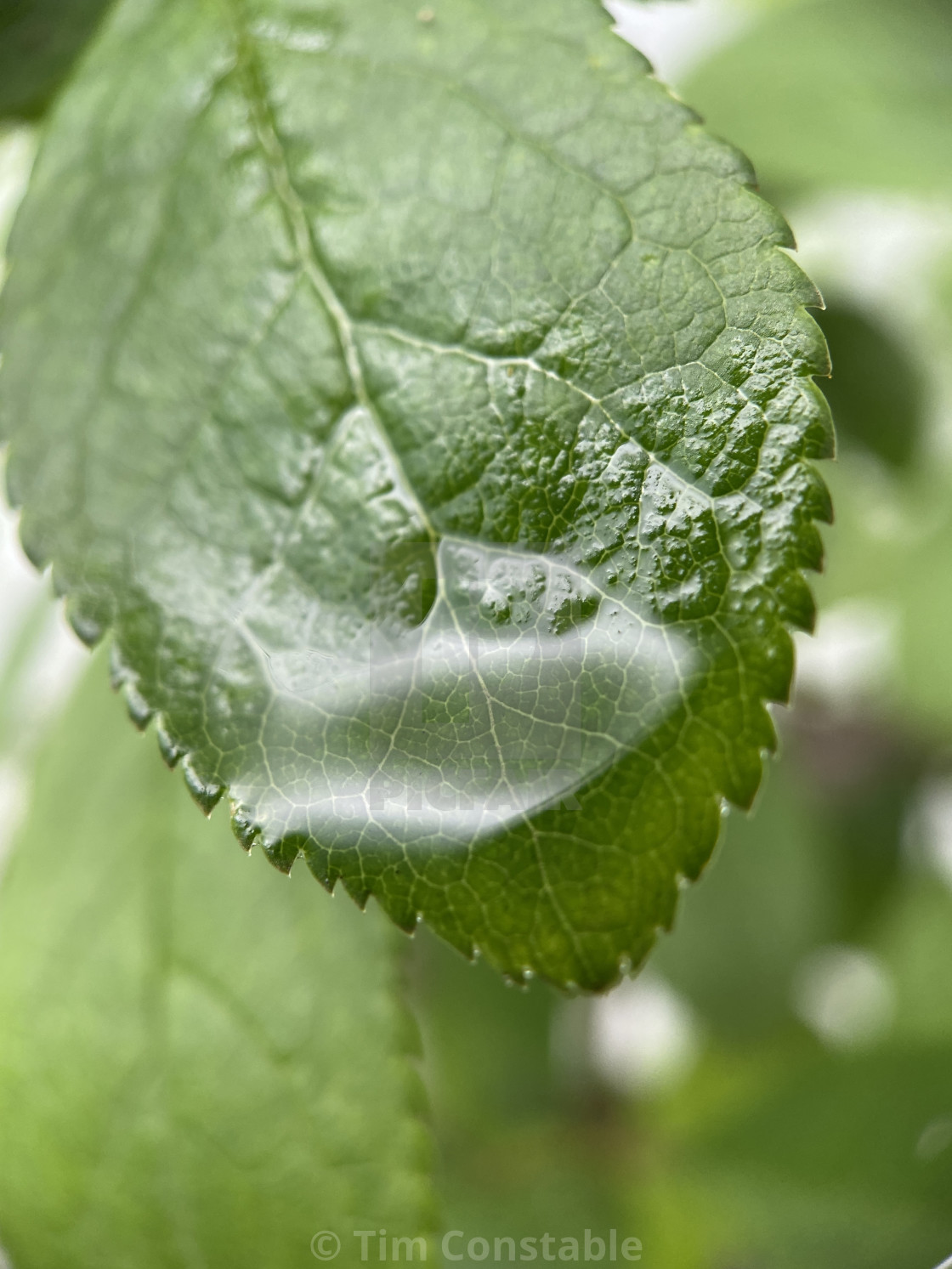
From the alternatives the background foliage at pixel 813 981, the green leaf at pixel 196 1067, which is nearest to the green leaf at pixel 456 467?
the green leaf at pixel 196 1067

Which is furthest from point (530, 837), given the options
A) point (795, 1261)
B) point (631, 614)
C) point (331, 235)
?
point (795, 1261)

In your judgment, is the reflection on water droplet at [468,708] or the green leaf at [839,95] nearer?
the reflection on water droplet at [468,708]

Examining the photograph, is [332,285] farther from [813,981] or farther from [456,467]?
[813,981]

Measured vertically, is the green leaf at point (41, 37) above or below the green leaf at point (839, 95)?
below

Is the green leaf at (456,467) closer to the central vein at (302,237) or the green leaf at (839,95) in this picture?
the central vein at (302,237)

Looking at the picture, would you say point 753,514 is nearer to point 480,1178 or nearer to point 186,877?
point 186,877

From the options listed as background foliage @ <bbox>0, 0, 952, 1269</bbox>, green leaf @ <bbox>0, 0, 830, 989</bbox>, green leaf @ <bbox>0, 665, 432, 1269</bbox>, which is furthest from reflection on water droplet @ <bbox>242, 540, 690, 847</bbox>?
background foliage @ <bbox>0, 0, 952, 1269</bbox>

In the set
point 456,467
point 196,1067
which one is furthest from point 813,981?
point 456,467
